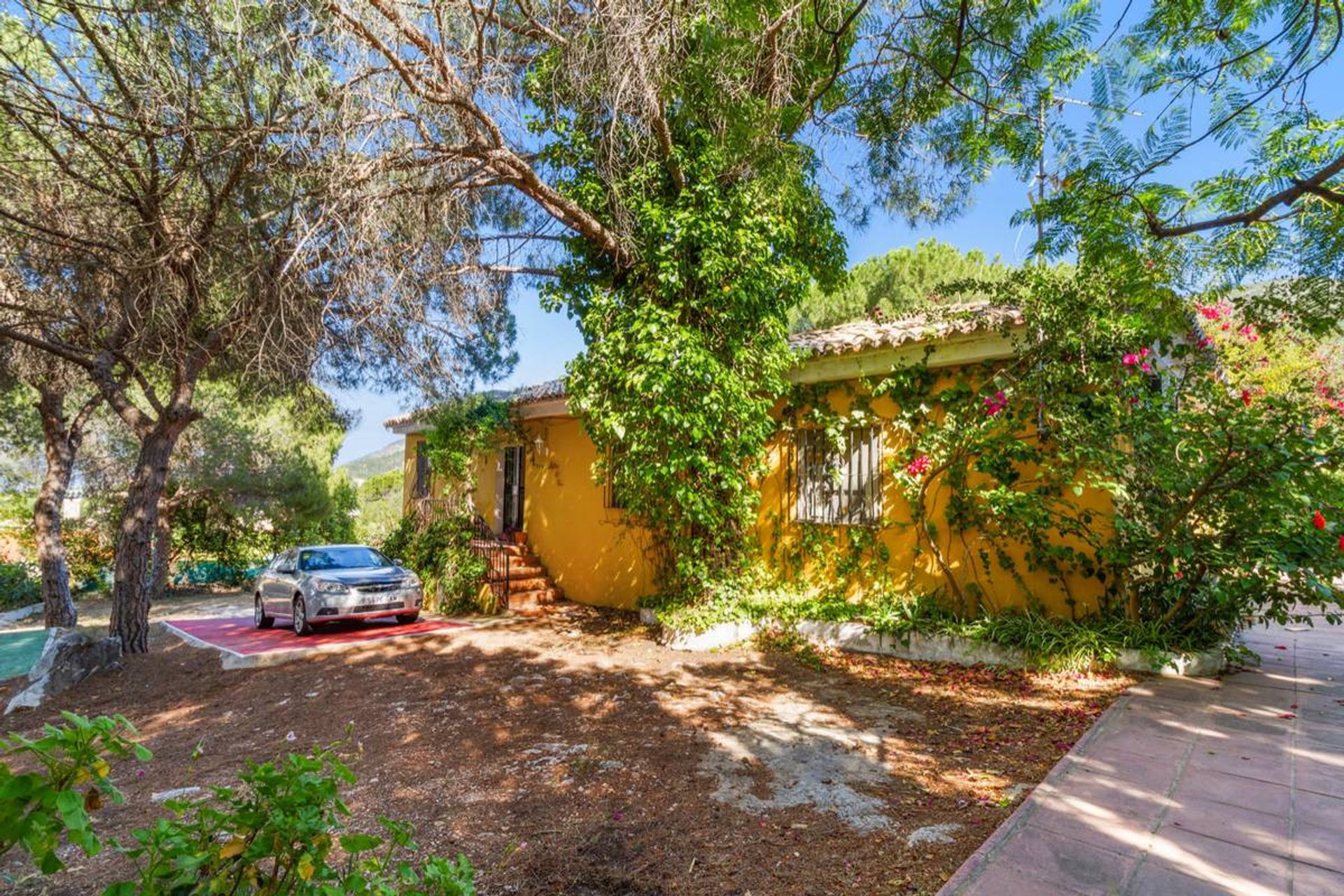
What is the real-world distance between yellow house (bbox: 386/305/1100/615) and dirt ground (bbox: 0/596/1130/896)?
1.14 m

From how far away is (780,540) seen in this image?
822 cm

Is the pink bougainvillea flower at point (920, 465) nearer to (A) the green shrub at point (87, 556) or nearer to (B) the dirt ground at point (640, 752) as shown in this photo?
(B) the dirt ground at point (640, 752)

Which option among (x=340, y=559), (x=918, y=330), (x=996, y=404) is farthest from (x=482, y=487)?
(x=996, y=404)

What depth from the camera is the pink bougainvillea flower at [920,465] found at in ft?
21.1

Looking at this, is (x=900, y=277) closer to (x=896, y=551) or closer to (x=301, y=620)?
(x=896, y=551)

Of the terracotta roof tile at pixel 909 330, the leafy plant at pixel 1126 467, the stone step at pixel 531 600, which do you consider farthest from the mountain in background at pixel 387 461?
the leafy plant at pixel 1126 467

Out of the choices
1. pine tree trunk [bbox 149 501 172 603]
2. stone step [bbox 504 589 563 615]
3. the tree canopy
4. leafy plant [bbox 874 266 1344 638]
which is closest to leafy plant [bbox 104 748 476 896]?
leafy plant [bbox 874 266 1344 638]

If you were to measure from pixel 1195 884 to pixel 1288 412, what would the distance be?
4.04m

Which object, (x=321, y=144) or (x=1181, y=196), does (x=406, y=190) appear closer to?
(x=321, y=144)

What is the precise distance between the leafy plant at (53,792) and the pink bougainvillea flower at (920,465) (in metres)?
6.28

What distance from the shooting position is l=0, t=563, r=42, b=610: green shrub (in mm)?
13766

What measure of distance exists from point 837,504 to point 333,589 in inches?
285

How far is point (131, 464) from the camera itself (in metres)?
13.8

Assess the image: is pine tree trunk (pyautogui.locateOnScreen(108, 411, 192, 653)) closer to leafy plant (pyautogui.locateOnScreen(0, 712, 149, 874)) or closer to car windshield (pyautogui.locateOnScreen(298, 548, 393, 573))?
car windshield (pyautogui.locateOnScreen(298, 548, 393, 573))
